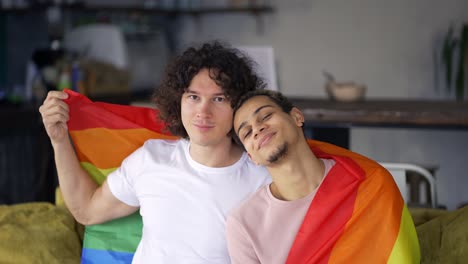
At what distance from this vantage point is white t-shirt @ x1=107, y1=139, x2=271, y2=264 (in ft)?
5.65

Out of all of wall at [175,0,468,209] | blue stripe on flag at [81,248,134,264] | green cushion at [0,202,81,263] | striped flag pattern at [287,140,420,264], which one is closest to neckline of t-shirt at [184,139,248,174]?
striped flag pattern at [287,140,420,264]

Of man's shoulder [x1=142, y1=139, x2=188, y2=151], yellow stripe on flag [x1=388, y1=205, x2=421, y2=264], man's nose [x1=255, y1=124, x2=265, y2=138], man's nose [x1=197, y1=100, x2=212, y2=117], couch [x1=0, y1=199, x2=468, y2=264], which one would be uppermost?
man's nose [x1=197, y1=100, x2=212, y2=117]

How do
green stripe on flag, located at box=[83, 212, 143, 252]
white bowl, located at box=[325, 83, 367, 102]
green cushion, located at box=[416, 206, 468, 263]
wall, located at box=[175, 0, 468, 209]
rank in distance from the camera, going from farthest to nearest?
wall, located at box=[175, 0, 468, 209]
white bowl, located at box=[325, 83, 367, 102]
green stripe on flag, located at box=[83, 212, 143, 252]
green cushion, located at box=[416, 206, 468, 263]

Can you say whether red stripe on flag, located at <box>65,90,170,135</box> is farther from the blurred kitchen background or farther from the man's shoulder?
the blurred kitchen background

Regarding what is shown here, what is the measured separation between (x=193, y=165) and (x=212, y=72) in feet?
0.79

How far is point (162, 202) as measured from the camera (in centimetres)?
178

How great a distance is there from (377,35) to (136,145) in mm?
3860

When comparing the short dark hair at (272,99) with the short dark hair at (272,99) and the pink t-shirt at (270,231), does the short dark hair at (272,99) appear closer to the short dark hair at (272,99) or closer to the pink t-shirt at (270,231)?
the short dark hair at (272,99)

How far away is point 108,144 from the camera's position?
2.09m

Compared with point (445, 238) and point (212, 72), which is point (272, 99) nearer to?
point (212, 72)

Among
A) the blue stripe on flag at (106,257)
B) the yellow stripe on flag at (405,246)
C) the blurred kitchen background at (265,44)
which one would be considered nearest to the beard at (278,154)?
the yellow stripe on flag at (405,246)

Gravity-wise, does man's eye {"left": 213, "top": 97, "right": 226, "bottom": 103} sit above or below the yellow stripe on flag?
above

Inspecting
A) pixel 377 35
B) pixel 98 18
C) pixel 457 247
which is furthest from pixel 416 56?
pixel 457 247

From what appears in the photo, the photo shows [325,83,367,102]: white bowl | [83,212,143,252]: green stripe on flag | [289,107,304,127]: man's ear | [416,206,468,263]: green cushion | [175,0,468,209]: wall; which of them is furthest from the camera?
[175,0,468,209]: wall
